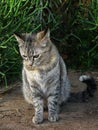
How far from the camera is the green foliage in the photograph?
5.38 metres

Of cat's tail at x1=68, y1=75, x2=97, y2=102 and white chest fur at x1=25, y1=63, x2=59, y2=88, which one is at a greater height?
white chest fur at x1=25, y1=63, x2=59, y2=88

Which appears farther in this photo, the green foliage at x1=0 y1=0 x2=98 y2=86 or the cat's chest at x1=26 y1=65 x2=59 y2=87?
the green foliage at x1=0 y1=0 x2=98 y2=86

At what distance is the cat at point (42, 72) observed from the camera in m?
4.34

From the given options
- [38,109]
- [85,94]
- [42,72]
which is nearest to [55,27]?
[85,94]

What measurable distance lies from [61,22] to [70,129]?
7.36ft

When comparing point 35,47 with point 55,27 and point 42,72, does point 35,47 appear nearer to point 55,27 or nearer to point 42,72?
point 42,72

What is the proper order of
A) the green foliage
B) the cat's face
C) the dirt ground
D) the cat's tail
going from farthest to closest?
the green foliage, the cat's tail, the dirt ground, the cat's face

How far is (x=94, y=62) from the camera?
6199 millimetres

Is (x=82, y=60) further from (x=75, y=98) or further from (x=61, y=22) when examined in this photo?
(x=75, y=98)

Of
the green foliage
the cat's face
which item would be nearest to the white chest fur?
the cat's face

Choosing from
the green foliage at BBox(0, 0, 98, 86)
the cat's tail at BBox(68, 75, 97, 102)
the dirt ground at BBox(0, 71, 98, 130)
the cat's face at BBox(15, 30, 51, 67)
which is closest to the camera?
the cat's face at BBox(15, 30, 51, 67)

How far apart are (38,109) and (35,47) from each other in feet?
2.46

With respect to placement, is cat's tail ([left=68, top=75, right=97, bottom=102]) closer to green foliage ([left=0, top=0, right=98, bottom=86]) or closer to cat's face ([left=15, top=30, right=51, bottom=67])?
cat's face ([left=15, top=30, right=51, bottom=67])

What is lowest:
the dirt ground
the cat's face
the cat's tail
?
the dirt ground
